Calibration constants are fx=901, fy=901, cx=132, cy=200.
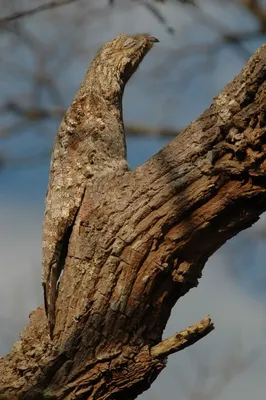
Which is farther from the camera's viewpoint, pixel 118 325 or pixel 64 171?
pixel 64 171

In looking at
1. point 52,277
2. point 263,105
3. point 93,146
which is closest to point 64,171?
point 93,146

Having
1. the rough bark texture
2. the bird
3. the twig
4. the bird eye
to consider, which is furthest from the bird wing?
the bird eye

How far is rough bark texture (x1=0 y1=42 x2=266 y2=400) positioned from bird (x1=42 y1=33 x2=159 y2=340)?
145mm

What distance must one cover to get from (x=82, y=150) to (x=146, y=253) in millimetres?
706

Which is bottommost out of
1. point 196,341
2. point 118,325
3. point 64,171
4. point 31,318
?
point 196,341

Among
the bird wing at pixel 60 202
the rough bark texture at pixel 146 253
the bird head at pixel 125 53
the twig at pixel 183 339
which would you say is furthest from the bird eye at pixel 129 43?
the twig at pixel 183 339

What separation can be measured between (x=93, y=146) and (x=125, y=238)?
0.64 metres

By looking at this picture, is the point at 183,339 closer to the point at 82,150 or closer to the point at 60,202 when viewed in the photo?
the point at 60,202

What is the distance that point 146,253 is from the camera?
11.8 feet

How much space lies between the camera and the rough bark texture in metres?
3.47

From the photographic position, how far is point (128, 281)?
3.60 m

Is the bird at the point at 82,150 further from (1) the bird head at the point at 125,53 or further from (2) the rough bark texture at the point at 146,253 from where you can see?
(2) the rough bark texture at the point at 146,253

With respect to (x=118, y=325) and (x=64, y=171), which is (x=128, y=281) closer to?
(x=118, y=325)

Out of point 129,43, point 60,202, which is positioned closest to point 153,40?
point 129,43
